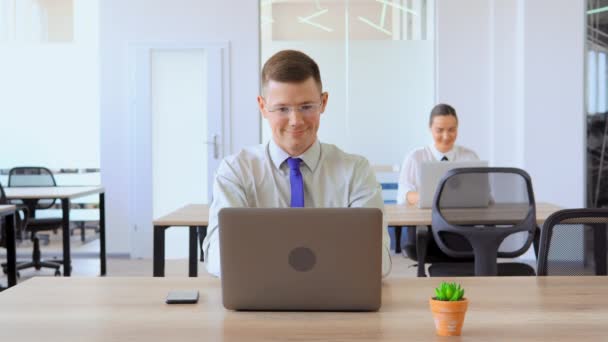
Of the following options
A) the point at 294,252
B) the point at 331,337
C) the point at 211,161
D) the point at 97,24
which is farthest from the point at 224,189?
the point at 97,24

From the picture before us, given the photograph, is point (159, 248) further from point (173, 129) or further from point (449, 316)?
point (173, 129)

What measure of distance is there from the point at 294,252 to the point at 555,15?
255 inches

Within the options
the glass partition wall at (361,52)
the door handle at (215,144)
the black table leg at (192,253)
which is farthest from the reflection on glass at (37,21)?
the black table leg at (192,253)

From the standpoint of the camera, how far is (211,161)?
827cm

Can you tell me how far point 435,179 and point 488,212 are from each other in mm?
425

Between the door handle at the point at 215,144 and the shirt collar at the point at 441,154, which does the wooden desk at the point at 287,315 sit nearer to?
the shirt collar at the point at 441,154

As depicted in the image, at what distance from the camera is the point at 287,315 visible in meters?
1.90

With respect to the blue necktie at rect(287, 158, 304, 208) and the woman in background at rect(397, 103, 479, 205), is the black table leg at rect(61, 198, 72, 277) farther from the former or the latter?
the blue necktie at rect(287, 158, 304, 208)

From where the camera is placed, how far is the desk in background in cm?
434

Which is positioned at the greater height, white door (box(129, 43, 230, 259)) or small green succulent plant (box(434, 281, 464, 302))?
white door (box(129, 43, 230, 259))

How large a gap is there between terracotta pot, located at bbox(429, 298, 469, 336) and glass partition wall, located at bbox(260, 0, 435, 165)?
21.9ft

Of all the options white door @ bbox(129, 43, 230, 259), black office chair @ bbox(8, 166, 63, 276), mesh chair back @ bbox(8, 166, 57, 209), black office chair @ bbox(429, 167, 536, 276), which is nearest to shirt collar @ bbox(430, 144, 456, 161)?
black office chair @ bbox(429, 167, 536, 276)

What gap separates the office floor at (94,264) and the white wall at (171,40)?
0.93 meters

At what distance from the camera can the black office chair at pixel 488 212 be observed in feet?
13.6
